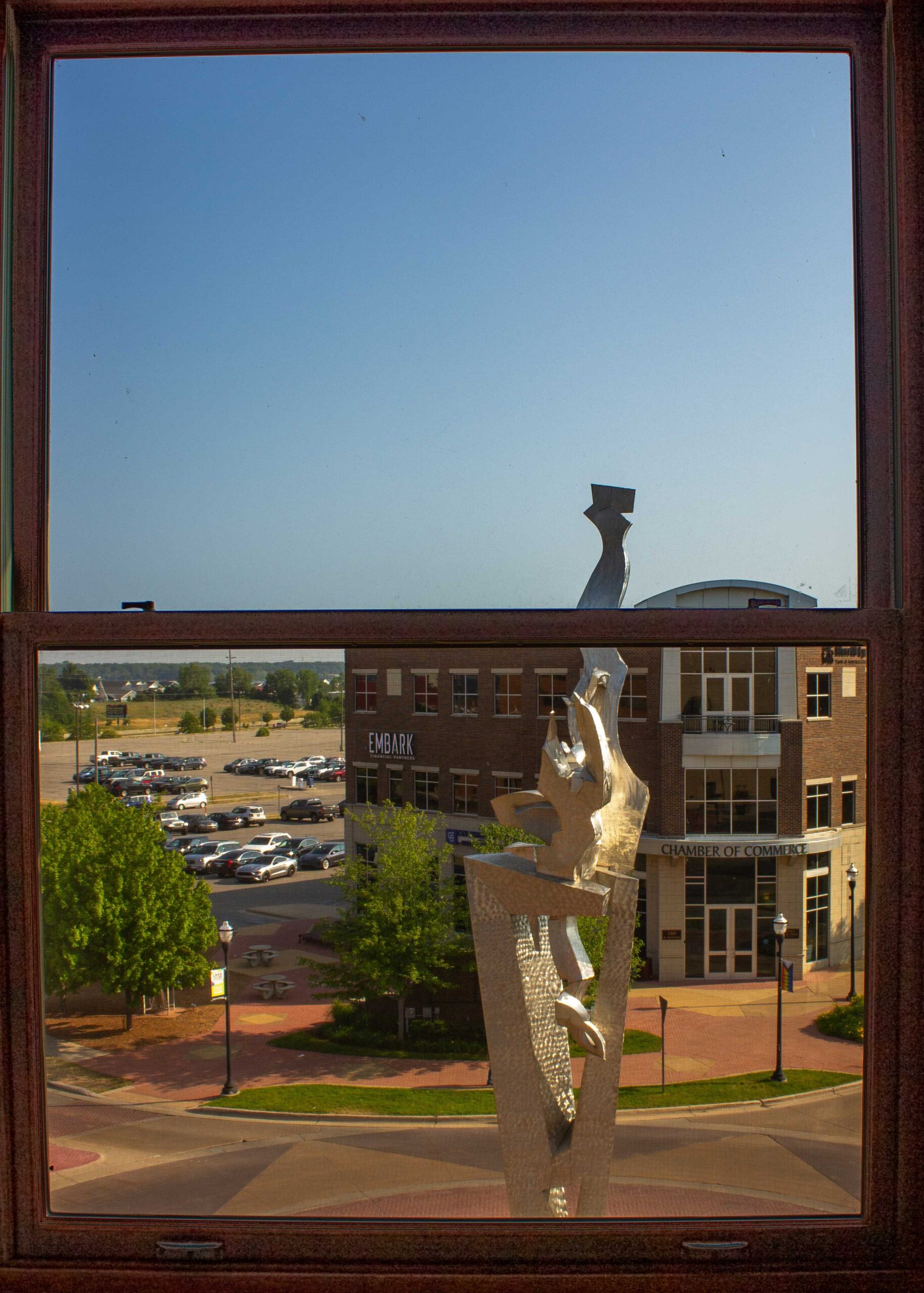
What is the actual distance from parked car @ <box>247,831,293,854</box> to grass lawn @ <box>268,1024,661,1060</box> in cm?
43

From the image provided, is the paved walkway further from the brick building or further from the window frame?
the window frame

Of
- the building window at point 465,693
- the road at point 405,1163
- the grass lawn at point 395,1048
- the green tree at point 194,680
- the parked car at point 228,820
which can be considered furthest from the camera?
the grass lawn at point 395,1048

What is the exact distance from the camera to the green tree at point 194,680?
1.38 m

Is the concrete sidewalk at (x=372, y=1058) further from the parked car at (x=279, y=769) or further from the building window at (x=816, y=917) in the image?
the parked car at (x=279, y=769)

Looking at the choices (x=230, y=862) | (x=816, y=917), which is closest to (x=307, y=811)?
Result: (x=230, y=862)

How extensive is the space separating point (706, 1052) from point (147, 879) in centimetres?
119

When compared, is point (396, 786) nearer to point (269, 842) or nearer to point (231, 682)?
point (269, 842)

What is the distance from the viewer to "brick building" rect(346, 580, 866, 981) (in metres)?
1.47

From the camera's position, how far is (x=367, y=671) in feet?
5.00

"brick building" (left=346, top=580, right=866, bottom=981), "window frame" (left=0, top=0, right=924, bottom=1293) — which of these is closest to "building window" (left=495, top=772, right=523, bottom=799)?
"brick building" (left=346, top=580, right=866, bottom=981)

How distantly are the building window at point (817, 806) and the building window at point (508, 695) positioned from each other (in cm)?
53

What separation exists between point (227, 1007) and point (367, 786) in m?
0.52

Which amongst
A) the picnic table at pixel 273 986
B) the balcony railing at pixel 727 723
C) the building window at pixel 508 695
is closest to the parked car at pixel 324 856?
the picnic table at pixel 273 986

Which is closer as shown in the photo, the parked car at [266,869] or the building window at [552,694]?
the building window at [552,694]
